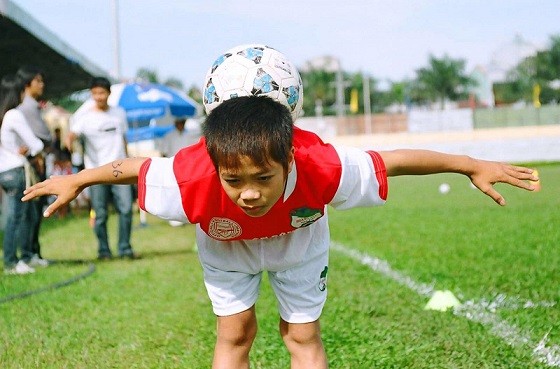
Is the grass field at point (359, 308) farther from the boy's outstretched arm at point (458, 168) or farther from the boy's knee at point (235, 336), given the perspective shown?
the boy's outstretched arm at point (458, 168)

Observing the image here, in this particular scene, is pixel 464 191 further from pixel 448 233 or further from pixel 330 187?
pixel 330 187

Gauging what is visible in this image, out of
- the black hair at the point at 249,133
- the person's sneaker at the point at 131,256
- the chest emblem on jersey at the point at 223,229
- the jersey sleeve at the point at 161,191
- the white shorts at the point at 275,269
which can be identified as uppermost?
the black hair at the point at 249,133

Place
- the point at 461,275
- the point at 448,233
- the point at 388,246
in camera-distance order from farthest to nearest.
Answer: the point at 448,233 < the point at 388,246 < the point at 461,275

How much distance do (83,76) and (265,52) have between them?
15.8 metres

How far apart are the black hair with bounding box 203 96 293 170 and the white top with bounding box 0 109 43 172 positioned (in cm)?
523

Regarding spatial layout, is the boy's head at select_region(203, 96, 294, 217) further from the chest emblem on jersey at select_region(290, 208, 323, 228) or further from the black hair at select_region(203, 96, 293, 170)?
the chest emblem on jersey at select_region(290, 208, 323, 228)

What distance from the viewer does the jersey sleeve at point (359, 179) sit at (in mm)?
3039

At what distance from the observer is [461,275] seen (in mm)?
6180

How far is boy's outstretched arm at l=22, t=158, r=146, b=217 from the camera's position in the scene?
316 centimetres

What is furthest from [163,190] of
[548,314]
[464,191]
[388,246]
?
[464,191]

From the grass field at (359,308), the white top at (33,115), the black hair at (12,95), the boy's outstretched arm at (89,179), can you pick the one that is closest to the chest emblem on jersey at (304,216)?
the boy's outstretched arm at (89,179)

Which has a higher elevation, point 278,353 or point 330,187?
point 330,187

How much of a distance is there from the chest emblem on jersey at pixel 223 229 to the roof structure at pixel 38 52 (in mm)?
8225

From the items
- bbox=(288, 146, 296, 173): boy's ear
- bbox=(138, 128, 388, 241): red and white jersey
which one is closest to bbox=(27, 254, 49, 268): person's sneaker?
bbox=(138, 128, 388, 241): red and white jersey
